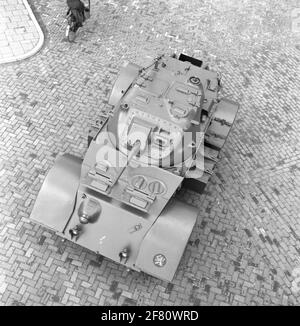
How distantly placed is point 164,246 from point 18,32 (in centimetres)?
820

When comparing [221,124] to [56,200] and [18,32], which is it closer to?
[56,200]

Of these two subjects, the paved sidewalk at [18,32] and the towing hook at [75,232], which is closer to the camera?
the towing hook at [75,232]

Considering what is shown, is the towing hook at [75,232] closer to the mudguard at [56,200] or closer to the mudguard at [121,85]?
the mudguard at [56,200]

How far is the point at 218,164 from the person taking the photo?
31.5 feet

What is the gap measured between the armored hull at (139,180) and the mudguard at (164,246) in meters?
0.02

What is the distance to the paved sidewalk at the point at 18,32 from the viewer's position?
439 inches

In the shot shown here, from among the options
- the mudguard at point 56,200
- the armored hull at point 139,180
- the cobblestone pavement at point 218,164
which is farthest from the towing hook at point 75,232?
the cobblestone pavement at point 218,164

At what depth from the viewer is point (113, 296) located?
7.42m

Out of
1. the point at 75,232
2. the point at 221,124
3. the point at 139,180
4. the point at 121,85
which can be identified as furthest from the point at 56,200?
the point at 221,124

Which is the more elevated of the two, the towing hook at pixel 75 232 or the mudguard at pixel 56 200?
the mudguard at pixel 56 200

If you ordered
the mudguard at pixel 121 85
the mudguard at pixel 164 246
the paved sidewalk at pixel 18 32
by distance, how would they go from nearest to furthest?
the mudguard at pixel 164 246
the mudguard at pixel 121 85
the paved sidewalk at pixel 18 32

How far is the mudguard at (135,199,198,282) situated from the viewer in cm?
661
